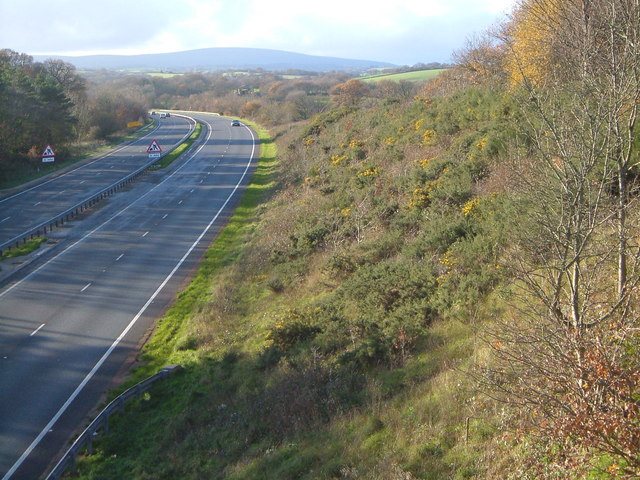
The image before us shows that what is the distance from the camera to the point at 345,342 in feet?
41.5

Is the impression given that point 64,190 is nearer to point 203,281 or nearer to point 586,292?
point 203,281

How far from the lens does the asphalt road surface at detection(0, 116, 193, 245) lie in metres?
31.5

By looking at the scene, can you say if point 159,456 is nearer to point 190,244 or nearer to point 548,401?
point 548,401

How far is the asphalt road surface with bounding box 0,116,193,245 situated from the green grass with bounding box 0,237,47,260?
1.16m

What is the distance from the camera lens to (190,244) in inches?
1077

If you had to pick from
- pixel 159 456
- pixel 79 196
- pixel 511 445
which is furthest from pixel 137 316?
pixel 79 196

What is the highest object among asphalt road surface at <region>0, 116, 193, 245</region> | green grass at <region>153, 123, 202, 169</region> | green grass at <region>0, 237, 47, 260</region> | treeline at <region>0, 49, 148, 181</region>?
treeline at <region>0, 49, 148, 181</region>

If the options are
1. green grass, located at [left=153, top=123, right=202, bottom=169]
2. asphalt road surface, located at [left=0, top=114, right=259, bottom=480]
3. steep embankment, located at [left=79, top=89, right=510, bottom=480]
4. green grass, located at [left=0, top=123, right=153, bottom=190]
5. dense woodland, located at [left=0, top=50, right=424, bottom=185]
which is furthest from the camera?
green grass, located at [left=153, top=123, right=202, bottom=169]

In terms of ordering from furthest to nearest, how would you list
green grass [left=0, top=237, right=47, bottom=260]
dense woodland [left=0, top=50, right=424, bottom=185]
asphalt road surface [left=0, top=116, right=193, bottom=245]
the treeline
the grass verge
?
dense woodland [left=0, top=50, right=424, bottom=185], the treeline, asphalt road surface [left=0, top=116, right=193, bottom=245], green grass [left=0, top=237, right=47, bottom=260], the grass verge

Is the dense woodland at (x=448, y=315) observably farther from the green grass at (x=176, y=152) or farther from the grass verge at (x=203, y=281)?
the green grass at (x=176, y=152)

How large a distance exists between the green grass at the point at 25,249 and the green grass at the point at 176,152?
80.5ft

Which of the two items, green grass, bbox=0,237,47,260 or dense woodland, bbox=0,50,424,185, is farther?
dense woodland, bbox=0,50,424,185

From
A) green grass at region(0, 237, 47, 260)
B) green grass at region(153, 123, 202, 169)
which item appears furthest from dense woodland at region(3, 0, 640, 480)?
green grass at region(153, 123, 202, 169)

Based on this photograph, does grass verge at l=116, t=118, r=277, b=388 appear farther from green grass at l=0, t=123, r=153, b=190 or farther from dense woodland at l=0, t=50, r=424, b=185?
dense woodland at l=0, t=50, r=424, b=185
